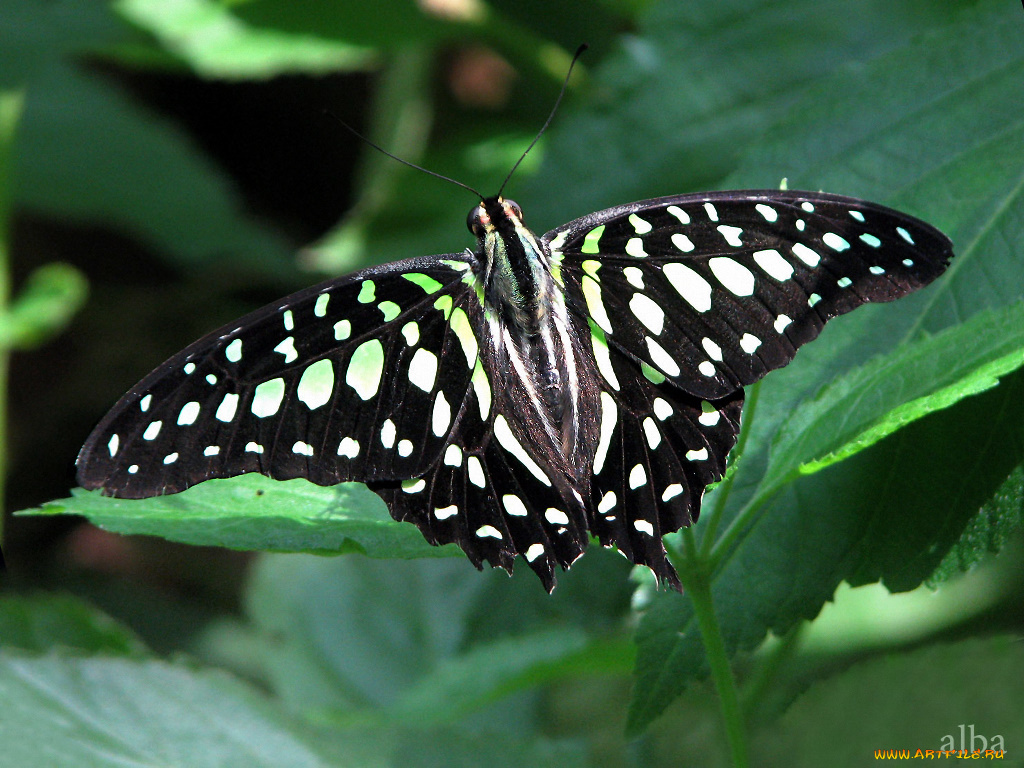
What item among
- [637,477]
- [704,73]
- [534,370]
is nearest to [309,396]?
[534,370]

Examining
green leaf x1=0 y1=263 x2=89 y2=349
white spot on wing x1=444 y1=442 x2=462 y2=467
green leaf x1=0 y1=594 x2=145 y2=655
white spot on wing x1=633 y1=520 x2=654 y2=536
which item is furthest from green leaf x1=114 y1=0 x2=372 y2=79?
white spot on wing x1=633 y1=520 x2=654 y2=536

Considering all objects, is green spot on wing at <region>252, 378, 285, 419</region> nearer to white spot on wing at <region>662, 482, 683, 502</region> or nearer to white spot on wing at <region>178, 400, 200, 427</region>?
white spot on wing at <region>178, 400, 200, 427</region>

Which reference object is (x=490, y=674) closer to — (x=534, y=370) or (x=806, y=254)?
(x=534, y=370)

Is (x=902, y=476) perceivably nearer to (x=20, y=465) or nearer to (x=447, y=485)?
(x=447, y=485)

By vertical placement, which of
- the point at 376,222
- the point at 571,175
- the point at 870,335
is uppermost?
the point at 376,222

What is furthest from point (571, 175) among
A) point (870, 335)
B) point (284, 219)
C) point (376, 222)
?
point (284, 219)

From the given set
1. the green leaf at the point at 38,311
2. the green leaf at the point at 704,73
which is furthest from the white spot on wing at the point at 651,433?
the green leaf at the point at 38,311

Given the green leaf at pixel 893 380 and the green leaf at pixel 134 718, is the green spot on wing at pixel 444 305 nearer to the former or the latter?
the green leaf at pixel 893 380
